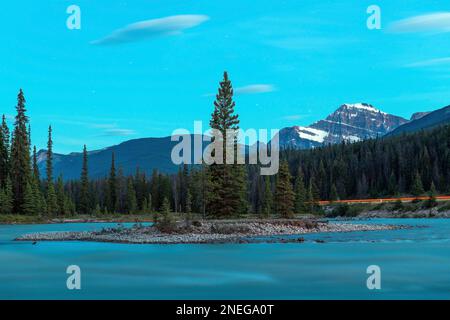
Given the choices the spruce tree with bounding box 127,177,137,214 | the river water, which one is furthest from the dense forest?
the river water

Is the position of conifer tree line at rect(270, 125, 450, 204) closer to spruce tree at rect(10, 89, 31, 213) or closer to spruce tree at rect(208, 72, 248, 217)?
spruce tree at rect(10, 89, 31, 213)

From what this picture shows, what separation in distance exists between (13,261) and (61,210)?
2985 inches

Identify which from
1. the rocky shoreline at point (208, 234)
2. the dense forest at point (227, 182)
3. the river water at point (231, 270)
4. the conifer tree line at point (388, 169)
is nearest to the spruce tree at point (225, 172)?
the dense forest at point (227, 182)

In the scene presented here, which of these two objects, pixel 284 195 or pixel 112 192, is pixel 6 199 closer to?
pixel 112 192

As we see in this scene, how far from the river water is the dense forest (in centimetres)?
1443

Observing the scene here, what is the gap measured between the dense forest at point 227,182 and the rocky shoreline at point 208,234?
336 cm

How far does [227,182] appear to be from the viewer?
62.0 meters

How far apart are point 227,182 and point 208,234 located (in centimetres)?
1397

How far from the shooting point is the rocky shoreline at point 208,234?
45.1 metres

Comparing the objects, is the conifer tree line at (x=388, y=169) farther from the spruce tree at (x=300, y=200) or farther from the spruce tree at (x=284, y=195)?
the spruce tree at (x=284, y=195)

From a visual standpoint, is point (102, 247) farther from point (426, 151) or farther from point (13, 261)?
point (426, 151)

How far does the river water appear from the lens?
72.8ft

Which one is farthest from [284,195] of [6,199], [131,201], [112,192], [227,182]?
[112,192]
